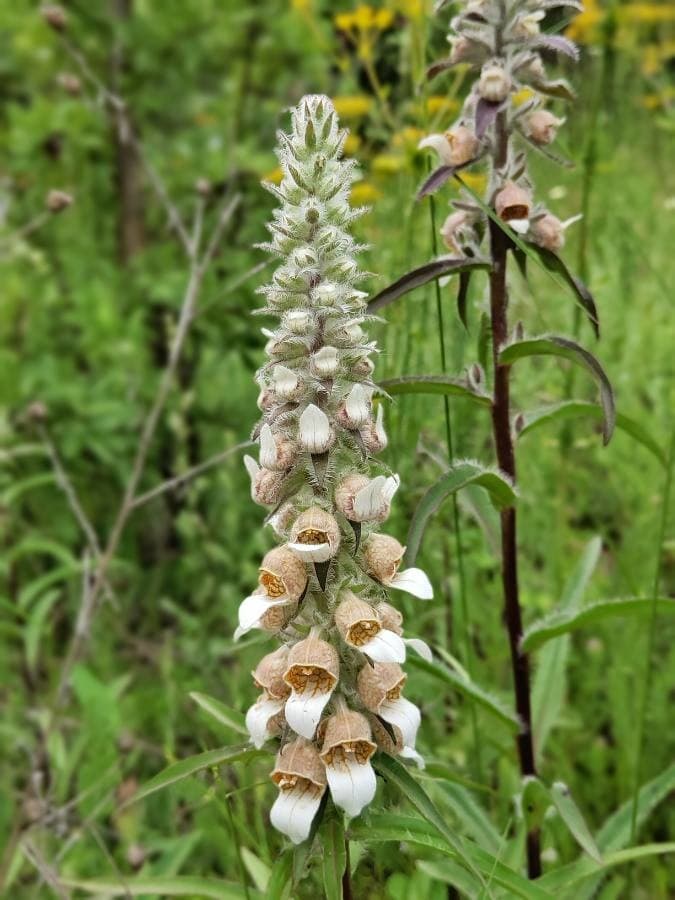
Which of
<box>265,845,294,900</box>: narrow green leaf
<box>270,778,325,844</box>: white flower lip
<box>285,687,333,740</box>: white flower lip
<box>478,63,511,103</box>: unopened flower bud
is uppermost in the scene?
<box>478,63,511,103</box>: unopened flower bud

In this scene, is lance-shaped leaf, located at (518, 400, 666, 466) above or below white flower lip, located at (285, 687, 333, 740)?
above

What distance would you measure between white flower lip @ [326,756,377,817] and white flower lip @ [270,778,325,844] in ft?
0.09

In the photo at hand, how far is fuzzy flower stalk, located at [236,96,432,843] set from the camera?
1.12 m

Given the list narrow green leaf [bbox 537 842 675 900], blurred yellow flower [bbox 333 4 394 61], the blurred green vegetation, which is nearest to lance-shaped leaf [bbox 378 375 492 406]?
the blurred green vegetation

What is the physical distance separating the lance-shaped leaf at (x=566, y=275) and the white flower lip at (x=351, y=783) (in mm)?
747

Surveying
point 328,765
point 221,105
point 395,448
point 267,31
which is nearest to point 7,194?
point 221,105

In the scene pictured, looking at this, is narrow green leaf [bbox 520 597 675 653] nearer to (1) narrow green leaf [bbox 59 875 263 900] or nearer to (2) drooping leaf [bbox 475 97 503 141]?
(1) narrow green leaf [bbox 59 875 263 900]

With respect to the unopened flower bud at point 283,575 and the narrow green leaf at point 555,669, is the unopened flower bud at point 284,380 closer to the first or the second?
the unopened flower bud at point 283,575

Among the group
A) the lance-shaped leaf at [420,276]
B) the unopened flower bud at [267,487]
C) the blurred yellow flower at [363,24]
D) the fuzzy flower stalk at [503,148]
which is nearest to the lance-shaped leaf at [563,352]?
the fuzzy flower stalk at [503,148]

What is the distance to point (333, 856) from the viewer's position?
1111mm

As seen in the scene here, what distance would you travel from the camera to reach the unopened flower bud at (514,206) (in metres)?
1.44

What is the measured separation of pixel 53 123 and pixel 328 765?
11.8 feet

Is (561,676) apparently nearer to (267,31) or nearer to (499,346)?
(499,346)

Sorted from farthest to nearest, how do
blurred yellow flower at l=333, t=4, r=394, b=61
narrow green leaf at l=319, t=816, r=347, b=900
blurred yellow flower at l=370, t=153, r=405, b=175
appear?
blurred yellow flower at l=370, t=153, r=405, b=175, blurred yellow flower at l=333, t=4, r=394, b=61, narrow green leaf at l=319, t=816, r=347, b=900
